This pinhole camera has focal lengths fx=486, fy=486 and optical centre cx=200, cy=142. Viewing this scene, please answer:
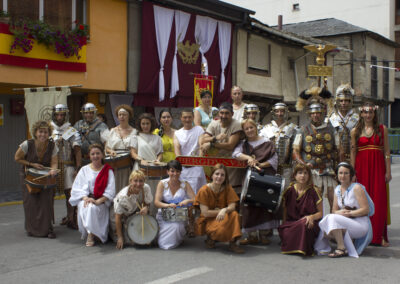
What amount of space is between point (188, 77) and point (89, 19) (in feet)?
11.8

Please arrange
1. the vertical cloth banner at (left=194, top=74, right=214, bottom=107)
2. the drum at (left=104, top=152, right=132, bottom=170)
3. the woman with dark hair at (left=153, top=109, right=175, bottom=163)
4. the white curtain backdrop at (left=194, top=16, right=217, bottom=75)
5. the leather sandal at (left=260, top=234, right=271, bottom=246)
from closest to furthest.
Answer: the leather sandal at (left=260, top=234, right=271, bottom=246) → the drum at (left=104, top=152, right=132, bottom=170) → the woman with dark hair at (left=153, top=109, right=175, bottom=163) → the vertical cloth banner at (left=194, top=74, right=214, bottom=107) → the white curtain backdrop at (left=194, top=16, right=217, bottom=75)

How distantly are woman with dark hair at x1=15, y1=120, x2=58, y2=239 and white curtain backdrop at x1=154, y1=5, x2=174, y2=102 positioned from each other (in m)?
6.89

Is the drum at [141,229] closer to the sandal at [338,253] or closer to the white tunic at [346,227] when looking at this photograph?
the white tunic at [346,227]

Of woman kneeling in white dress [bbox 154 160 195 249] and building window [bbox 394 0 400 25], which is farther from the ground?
building window [bbox 394 0 400 25]

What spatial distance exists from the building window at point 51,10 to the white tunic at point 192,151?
5.66m

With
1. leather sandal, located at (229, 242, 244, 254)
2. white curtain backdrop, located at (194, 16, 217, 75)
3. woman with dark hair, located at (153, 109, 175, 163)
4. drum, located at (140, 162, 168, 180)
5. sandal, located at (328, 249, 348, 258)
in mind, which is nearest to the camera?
sandal, located at (328, 249, 348, 258)

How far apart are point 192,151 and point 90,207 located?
1717 mm

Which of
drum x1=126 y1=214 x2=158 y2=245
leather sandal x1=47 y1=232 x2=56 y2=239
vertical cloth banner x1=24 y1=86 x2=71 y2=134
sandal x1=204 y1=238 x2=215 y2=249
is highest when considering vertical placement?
vertical cloth banner x1=24 y1=86 x2=71 y2=134

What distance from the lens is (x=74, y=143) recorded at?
722 centimetres

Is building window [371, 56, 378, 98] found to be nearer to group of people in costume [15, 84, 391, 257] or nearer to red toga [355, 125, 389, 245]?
group of people in costume [15, 84, 391, 257]

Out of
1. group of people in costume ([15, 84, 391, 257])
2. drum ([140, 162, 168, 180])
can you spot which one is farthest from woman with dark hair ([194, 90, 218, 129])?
drum ([140, 162, 168, 180])

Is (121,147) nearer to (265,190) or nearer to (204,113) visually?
(204,113)

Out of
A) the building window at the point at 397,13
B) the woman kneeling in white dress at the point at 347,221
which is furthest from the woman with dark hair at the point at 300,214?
the building window at the point at 397,13

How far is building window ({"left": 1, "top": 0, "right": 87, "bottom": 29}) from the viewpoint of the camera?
10.6 metres
